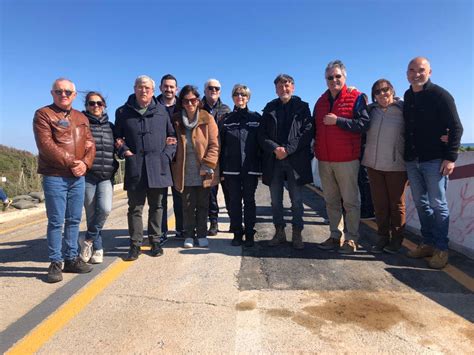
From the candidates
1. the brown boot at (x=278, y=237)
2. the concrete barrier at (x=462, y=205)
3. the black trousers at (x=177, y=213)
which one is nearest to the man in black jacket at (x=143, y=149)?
the black trousers at (x=177, y=213)

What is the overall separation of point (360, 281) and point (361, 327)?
0.90m

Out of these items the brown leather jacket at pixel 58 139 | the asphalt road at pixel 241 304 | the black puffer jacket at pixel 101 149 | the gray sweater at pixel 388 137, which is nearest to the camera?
the asphalt road at pixel 241 304

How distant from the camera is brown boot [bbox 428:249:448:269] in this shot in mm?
3574

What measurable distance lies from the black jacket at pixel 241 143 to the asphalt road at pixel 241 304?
1.07 meters

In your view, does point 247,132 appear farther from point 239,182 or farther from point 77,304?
point 77,304

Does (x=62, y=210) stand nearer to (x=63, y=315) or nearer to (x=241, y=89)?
(x=63, y=315)

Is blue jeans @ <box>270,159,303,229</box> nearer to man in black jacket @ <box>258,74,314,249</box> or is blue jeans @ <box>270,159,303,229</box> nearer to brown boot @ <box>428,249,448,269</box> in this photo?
man in black jacket @ <box>258,74,314,249</box>

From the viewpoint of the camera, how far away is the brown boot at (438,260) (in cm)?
357

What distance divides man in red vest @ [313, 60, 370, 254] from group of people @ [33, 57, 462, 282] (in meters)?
0.01

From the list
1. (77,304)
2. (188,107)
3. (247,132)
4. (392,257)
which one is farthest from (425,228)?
(77,304)

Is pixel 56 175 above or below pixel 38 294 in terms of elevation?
above

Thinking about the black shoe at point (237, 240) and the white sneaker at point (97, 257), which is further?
the black shoe at point (237, 240)

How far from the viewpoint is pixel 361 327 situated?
2.44 metres

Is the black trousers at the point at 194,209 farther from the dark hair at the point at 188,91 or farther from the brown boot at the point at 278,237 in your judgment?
the dark hair at the point at 188,91
